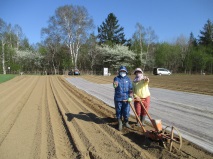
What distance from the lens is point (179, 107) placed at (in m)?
10.2

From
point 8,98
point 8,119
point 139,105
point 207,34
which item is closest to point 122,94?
point 139,105

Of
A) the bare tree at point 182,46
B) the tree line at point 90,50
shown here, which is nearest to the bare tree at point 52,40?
the tree line at point 90,50

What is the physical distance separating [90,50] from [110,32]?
8161mm

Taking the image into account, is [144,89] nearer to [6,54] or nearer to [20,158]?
[20,158]

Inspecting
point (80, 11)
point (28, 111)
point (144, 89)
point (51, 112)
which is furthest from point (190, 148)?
point (80, 11)

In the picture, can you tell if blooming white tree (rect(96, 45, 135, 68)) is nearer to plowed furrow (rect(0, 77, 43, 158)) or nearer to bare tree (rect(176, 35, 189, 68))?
bare tree (rect(176, 35, 189, 68))

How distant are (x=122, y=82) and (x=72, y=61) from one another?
4668cm

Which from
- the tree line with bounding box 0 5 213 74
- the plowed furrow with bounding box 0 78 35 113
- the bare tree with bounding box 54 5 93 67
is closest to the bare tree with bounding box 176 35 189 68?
the tree line with bounding box 0 5 213 74

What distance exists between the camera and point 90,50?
196ft

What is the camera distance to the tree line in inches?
1989

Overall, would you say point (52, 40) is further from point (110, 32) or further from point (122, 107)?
point (122, 107)

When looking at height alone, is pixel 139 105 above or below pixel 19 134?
above

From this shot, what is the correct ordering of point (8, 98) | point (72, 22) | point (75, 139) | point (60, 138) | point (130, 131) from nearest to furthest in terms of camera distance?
point (75, 139) → point (60, 138) → point (130, 131) → point (8, 98) → point (72, 22)

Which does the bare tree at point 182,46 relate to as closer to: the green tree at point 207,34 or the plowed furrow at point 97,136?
the green tree at point 207,34
